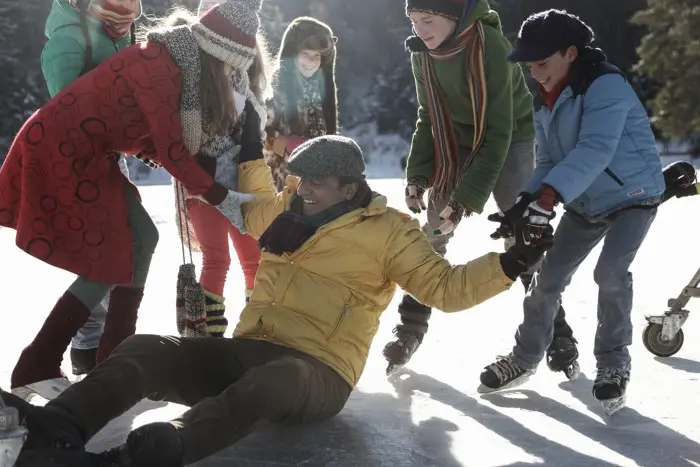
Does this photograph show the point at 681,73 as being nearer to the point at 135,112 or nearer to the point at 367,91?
the point at 367,91

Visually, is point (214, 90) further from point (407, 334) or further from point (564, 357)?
point (564, 357)

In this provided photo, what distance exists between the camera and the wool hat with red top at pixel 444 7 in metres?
3.44

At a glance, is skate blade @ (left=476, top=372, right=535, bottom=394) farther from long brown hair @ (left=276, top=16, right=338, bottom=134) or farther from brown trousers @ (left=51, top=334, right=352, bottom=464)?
long brown hair @ (left=276, top=16, right=338, bottom=134)

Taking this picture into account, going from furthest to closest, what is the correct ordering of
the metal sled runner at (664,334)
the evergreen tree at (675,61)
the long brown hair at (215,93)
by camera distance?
the evergreen tree at (675,61) < the metal sled runner at (664,334) < the long brown hair at (215,93)

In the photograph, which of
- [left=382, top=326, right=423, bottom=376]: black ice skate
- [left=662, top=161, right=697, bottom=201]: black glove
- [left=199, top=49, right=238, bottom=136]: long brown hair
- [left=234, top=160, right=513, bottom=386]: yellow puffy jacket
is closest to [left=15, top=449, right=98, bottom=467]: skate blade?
[left=234, top=160, right=513, bottom=386]: yellow puffy jacket

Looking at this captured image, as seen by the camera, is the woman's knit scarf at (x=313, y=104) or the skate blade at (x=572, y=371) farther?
the woman's knit scarf at (x=313, y=104)

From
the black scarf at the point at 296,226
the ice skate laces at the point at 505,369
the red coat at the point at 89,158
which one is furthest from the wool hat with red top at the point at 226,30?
the ice skate laces at the point at 505,369

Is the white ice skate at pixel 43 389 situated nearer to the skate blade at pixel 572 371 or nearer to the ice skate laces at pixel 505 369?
the ice skate laces at pixel 505 369

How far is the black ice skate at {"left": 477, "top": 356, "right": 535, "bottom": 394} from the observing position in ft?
11.2

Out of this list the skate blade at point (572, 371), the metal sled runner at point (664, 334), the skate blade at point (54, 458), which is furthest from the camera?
the metal sled runner at point (664, 334)

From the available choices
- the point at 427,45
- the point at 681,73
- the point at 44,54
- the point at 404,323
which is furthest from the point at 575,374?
the point at 681,73

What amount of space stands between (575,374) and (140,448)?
6.70 ft

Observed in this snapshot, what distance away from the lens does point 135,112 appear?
3.09m

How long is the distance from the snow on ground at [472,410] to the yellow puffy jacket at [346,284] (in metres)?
0.26
